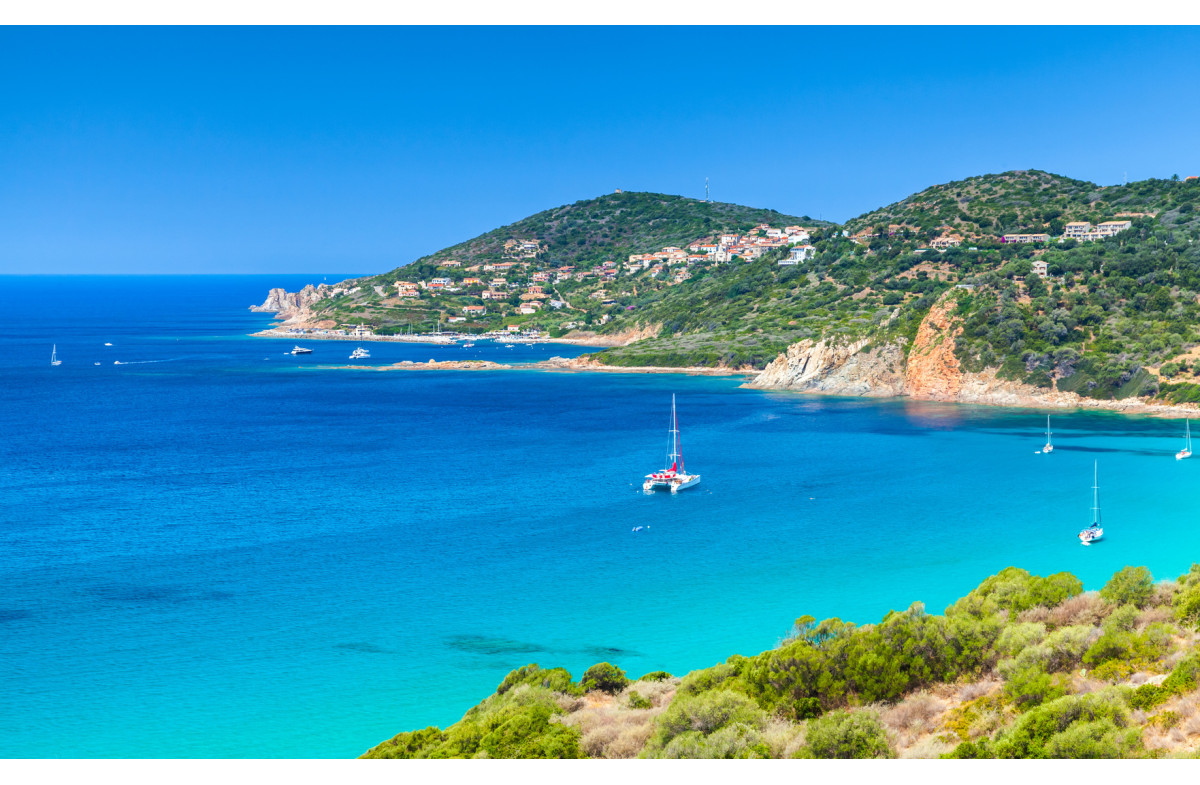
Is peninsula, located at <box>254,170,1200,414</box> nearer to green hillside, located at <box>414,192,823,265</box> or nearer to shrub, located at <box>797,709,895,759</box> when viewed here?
green hillside, located at <box>414,192,823,265</box>

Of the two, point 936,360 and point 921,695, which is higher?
point 936,360

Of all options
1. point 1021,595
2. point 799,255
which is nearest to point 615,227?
point 799,255

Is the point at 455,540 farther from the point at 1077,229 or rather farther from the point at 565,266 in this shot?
the point at 565,266

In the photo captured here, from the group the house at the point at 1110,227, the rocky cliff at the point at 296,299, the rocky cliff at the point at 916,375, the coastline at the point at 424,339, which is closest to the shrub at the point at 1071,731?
Answer: the rocky cliff at the point at 916,375

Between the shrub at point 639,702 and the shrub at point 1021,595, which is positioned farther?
the shrub at point 1021,595

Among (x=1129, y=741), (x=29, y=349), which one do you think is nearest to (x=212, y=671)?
(x=1129, y=741)

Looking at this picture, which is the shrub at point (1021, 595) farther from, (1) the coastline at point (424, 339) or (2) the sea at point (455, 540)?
(1) the coastline at point (424, 339)

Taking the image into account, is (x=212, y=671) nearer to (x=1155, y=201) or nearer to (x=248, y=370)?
(x=248, y=370)
